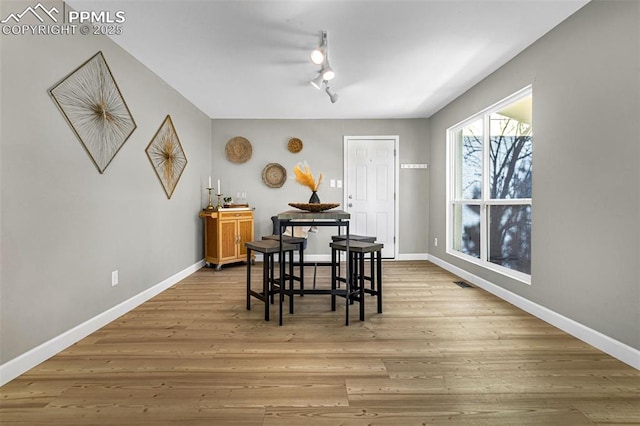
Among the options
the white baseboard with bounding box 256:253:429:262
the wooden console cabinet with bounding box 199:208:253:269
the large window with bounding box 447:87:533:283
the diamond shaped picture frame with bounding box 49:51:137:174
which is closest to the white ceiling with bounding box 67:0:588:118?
the diamond shaped picture frame with bounding box 49:51:137:174

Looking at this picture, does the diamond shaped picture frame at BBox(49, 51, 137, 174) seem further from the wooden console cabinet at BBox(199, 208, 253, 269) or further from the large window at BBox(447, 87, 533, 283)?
the large window at BBox(447, 87, 533, 283)

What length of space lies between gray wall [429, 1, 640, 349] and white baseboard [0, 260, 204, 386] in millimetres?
3682

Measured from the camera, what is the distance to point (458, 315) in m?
2.62

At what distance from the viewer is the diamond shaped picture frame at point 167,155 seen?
3.22 m

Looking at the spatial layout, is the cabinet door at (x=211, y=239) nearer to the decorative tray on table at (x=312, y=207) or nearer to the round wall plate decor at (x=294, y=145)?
the round wall plate decor at (x=294, y=145)

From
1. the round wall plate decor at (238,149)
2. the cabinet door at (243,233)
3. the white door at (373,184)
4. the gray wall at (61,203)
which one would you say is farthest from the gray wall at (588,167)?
the round wall plate decor at (238,149)

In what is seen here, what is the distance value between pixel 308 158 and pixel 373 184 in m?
1.22

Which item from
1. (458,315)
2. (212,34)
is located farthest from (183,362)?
(212,34)

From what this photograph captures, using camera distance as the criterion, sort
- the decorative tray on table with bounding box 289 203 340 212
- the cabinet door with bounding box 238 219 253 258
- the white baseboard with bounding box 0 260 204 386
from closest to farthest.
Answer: the white baseboard with bounding box 0 260 204 386 → the decorative tray on table with bounding box 289 203 340 212 → the cabinet door with bounding box 238 219 253 258

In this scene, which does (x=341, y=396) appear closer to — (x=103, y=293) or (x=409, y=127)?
(x=103, y=293)

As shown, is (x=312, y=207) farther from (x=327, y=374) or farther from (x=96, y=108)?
(x=96, y=108)

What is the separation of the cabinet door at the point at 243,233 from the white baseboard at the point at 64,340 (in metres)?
1.49

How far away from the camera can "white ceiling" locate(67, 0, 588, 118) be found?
85.0 inches

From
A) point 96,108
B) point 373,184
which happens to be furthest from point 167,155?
point 373,184
